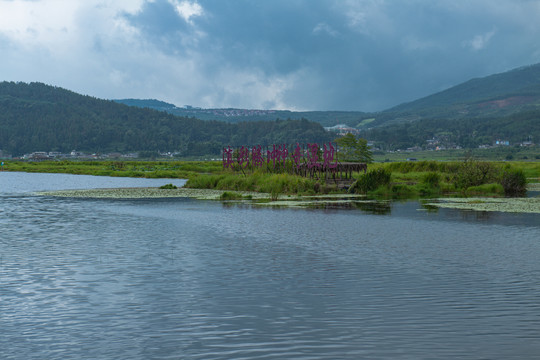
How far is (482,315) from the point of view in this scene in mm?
13523

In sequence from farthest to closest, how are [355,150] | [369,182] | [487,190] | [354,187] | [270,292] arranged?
[355,150] < [354,187] < [369,182] < [487,190] < [270,292]

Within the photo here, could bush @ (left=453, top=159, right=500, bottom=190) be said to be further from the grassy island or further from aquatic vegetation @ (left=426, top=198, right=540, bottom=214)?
aquatic vegetation @ (left=426, top=198, right=540, bottom=214)

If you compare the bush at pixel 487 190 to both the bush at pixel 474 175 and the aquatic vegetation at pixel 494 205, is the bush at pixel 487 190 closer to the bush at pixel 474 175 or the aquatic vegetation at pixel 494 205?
the bush at pixel 474 175

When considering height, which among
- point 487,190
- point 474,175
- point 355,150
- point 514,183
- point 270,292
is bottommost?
point 270,292

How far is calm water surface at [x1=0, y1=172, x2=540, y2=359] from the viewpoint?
37.7ft

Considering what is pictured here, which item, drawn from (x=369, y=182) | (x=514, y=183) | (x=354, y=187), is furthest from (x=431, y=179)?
(x=354, y=187)

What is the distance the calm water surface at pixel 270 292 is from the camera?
1148 centimetres

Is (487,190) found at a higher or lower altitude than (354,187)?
lower

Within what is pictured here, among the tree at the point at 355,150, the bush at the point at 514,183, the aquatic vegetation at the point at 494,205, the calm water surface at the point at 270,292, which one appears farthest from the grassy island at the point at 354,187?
the tree at the point at 355,150

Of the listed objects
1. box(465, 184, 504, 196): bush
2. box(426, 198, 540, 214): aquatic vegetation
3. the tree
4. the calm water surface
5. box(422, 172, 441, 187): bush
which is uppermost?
the tree

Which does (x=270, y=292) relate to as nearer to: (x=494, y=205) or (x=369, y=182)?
(x=494, y=205)

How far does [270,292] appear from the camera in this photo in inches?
626

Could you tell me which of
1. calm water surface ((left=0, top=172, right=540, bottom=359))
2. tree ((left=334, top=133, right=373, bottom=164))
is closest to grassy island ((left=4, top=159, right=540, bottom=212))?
calm water surface ((left=0, top=172, right=540, bottom=359))

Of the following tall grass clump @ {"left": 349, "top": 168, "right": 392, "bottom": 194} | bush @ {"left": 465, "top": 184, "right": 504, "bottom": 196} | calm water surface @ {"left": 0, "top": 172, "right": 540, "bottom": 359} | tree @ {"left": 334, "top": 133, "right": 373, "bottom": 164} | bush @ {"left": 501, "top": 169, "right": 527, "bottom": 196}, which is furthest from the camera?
tree @ {"left": 334, "top": 133, "right": 373, "bottom": 164}
